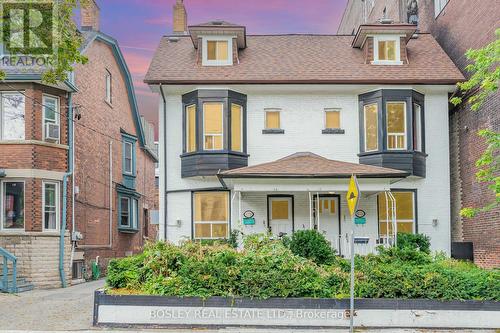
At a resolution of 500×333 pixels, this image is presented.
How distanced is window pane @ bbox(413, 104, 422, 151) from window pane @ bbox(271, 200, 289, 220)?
5124 millimetres

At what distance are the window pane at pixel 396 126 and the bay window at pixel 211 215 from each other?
6168mm

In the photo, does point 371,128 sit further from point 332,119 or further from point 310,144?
point 310,144

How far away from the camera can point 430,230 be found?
18812mm

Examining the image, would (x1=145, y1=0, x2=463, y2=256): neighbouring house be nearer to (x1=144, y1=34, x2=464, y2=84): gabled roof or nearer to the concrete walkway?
(x1=144, y1=34, x2=464, y2=84): gabled roof

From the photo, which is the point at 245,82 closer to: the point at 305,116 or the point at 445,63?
the point at 305,116

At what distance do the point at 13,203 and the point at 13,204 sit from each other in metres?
0.04

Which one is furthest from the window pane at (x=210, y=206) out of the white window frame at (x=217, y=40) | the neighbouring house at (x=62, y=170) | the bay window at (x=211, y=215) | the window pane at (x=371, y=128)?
the window pane at (x=371, y=128)

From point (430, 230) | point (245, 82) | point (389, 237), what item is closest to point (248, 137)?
point (245, 82)

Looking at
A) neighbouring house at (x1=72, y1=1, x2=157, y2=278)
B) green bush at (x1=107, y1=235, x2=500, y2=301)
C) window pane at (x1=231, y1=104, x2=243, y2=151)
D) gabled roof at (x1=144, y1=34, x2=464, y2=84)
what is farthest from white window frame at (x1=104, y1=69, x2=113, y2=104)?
green bush at (x1=107, y1=235, x2=500, y2=301)

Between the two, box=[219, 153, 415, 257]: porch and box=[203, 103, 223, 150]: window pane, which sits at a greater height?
box=[203, 103, 223, 150]: window pane

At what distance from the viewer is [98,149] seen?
23875mm

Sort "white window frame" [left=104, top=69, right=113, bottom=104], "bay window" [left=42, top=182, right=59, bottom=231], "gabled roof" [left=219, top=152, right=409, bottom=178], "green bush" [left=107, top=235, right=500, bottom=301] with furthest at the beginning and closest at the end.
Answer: "white window frame" [left=104, top=69, right=113, bottom=104] < "bay window" [left=42, top=182, right=59, bottom=231] < "gabled roof" [left=219, top=152, right=409, bottom=178] < "green bush" [left=107, top=235, right=500, bottom=301]

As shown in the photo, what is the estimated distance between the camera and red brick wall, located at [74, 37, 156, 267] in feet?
71.6

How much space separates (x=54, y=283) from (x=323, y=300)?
463 inches
